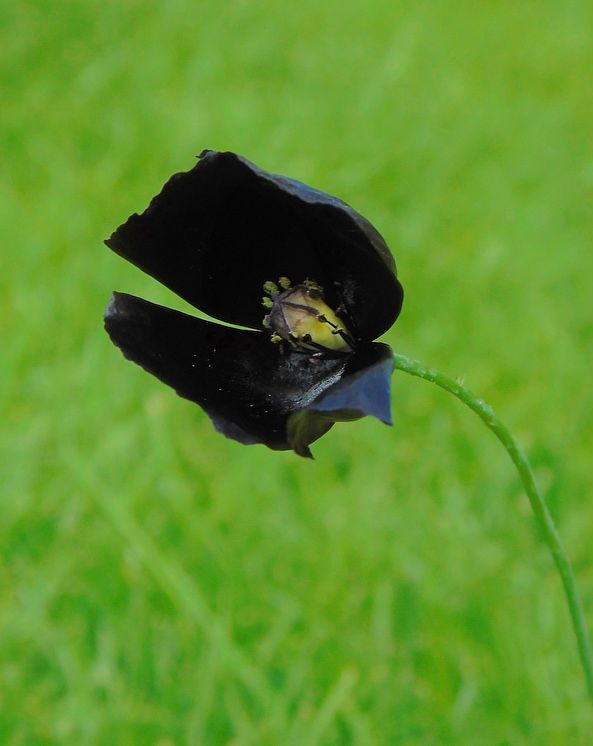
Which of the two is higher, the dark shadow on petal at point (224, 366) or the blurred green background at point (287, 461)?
the blurred green background at point (287, 461)

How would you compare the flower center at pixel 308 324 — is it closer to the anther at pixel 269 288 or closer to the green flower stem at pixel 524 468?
the anther at pixel 269 288

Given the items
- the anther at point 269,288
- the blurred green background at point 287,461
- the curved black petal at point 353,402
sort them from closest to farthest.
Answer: the curved black petal at point 353,402
the anther at point 269,288
the blurred green background at point 287,461

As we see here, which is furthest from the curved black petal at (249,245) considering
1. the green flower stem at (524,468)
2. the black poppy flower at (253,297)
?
→ the green flower stem at (524,468)

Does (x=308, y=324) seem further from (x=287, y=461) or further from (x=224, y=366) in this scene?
(x=287, y=461)

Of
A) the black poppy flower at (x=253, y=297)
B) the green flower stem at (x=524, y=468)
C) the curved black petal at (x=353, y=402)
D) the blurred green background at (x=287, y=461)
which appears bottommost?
the curved black petal at (x=353, y=402)

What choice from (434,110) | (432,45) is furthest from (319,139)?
(432,45)

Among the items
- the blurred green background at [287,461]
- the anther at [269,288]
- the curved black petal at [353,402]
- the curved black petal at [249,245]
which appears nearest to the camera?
the curved black petal at [353,402]

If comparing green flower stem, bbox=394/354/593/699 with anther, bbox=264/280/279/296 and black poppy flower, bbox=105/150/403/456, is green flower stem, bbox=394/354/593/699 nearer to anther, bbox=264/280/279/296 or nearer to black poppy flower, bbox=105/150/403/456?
black poppy flower, bbox=105/150/403/456
